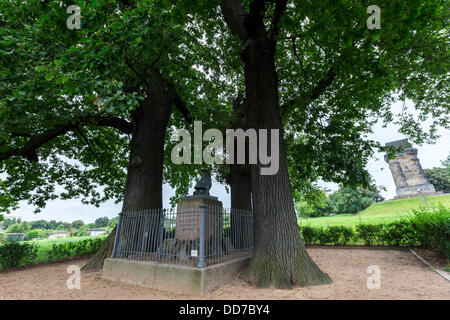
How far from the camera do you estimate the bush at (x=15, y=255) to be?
27.3 ft

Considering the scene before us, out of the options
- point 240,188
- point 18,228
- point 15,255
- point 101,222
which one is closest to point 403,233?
point 240,188

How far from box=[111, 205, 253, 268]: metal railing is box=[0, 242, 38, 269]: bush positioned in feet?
18.6

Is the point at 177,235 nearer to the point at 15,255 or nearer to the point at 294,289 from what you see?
the point at 294,289

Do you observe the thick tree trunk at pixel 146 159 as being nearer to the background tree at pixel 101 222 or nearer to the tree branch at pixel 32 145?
the tree branch at pixel 32 145

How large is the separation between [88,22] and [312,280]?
819 centimetres

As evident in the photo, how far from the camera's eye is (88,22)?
5109 mm

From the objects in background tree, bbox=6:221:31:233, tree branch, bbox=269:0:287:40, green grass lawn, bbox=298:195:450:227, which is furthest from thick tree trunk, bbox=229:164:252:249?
background tree, bbox=6:221:31:233

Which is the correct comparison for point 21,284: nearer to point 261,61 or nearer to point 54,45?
point 54,45

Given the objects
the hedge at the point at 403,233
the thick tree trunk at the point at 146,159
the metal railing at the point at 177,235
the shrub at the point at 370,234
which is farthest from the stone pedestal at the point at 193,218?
the shrub at the point at 370,234

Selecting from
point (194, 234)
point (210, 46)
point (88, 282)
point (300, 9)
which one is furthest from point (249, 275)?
point (210, 46)

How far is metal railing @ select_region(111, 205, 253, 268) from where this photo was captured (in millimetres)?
5920

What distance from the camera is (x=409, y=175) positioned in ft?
123

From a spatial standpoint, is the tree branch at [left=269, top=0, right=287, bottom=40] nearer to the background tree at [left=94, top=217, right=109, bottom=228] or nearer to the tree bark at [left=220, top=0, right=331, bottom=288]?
the tree bark at [left=220, top=0, right=331, bottom=288]

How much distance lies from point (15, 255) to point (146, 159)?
22.6 feet
